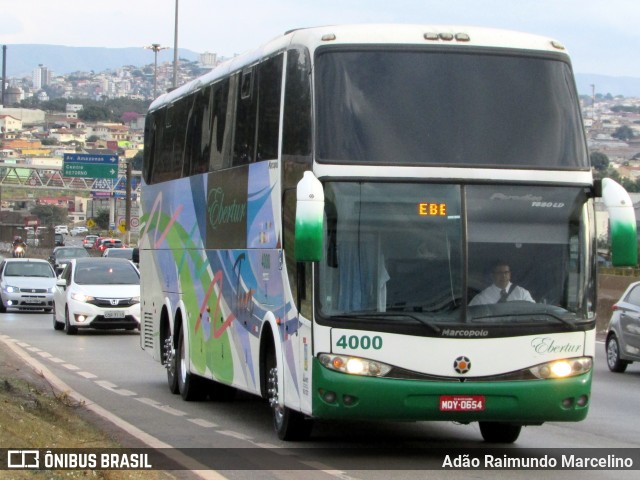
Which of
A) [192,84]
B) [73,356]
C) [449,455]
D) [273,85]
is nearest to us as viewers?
[449,455]

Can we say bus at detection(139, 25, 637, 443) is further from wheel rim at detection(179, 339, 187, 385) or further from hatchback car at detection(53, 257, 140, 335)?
hatchback car at detection(53, 257, 140, 335)

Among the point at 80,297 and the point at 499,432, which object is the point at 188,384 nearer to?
the point at 499,432

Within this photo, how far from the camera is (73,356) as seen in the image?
25.0 metres

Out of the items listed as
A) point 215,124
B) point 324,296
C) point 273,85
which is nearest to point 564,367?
point 324,296

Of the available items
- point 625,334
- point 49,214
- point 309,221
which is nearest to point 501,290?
point 309,221

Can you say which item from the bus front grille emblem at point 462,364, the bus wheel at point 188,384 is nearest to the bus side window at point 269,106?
the bus front grille emblem at point 462,364

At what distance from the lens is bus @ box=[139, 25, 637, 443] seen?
11656 millimetres

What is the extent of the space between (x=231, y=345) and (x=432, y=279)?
13.9 ft

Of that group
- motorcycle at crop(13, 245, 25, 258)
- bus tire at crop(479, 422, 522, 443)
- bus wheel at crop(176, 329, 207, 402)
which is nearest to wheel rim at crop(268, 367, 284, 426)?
bus tire at crop(479, 422, 522, 443)

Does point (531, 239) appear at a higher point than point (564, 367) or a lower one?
higher

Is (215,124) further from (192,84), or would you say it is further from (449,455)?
(449,455)

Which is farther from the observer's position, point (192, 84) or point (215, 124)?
point (192, 84)

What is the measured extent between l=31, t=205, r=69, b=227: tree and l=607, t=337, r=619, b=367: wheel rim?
146 metres

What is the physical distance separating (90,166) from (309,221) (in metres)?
77.1
